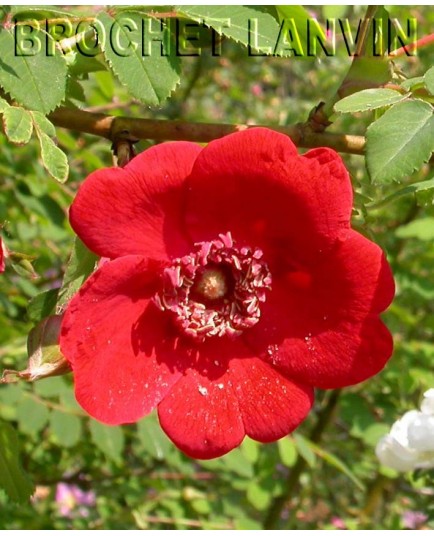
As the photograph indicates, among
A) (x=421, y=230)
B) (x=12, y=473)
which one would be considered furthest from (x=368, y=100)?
(x=421, y=230)

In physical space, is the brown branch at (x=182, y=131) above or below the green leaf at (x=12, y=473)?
above

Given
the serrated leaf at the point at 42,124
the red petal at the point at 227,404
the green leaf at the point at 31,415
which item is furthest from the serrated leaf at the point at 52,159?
the green leaf at the point at 31,415

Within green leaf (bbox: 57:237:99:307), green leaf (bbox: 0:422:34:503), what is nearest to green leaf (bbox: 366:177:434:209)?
green leaf (bbox: 57:237:99:307)

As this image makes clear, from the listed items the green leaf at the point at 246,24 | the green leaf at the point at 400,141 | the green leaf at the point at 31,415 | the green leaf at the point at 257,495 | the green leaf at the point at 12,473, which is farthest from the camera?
the green leaf at the point at 257,495

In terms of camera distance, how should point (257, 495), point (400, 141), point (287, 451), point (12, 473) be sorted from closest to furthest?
1. point (400, 141)
2. point (12, 473)
3. point (287, 451)
4. point (257, 495)

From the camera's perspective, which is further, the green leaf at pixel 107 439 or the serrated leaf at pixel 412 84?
the green leaf at pixel 107 439

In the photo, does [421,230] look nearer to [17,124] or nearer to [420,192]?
[420,192]

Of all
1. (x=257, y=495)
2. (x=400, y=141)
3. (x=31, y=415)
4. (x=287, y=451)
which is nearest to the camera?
(x=400, y=141)

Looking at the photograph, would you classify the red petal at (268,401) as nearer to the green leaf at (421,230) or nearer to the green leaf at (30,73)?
the green leaf at (30,73)
